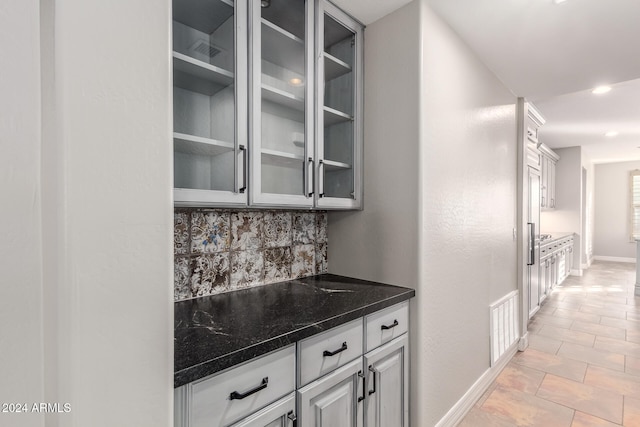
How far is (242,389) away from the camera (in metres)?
1.00

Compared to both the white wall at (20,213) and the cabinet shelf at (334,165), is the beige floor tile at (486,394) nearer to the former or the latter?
the cabinet shelf at (334,165)

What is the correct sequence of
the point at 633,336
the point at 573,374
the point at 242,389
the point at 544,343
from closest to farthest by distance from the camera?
the point at 242,389, the point at 573,374, the point at 544,343, the point at 633,336

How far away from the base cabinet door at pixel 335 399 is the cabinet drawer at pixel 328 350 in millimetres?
31

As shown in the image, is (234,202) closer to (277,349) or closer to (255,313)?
(255,313)

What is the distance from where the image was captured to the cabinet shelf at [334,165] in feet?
5.67

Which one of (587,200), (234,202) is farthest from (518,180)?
(587,200)

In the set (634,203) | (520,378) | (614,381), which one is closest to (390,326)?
(520,378)

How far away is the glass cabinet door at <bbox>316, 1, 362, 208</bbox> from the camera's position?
1.67 metres

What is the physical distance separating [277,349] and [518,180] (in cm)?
288

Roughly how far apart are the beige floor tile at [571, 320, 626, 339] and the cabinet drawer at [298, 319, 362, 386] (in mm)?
3534

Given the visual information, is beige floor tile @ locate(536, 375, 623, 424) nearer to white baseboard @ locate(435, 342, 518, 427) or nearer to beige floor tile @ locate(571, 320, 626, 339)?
white baseboard @ locate(435, 342, 518, 427)

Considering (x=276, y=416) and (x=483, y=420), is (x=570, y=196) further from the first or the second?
(x=276, y=416)

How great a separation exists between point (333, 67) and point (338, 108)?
0.71 feet

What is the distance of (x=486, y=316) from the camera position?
95.3 inches
